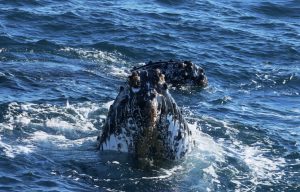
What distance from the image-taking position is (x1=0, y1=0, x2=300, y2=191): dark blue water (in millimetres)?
14508

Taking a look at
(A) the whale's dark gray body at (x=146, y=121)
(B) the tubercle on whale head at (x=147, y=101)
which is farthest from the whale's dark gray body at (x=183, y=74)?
(B) the tubercle on whale head at (x=147, y=101)

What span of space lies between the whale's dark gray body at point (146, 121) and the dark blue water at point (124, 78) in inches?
12.4

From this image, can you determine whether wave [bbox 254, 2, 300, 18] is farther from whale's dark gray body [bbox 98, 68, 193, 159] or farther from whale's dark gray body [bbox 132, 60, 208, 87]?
whale's dark gray body [bbox 98, 68, 193, 159]

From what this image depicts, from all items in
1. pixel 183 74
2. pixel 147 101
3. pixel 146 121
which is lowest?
pixel 183 74

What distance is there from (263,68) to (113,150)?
12122 millimetres

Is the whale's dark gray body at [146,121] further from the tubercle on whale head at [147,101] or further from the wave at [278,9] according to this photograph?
the wave at [278,9]

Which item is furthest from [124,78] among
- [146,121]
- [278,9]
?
[278,9]

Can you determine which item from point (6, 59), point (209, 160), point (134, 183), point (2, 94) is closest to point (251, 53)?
point (6, 59)

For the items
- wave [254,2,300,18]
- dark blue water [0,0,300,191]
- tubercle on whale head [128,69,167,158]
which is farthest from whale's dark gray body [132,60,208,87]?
wave [254,2,300,18]

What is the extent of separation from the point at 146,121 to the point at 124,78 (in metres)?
8.49

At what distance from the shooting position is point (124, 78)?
22.3 metres

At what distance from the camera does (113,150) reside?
47.4ft

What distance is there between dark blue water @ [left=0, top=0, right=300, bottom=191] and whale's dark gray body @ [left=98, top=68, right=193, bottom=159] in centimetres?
32

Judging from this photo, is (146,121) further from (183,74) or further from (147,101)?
(183,74)
